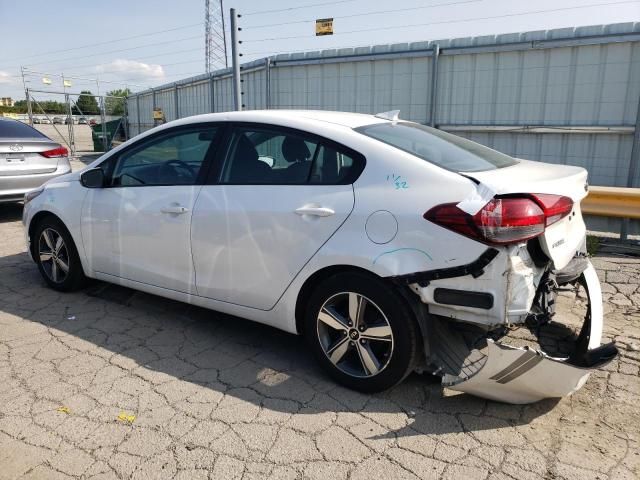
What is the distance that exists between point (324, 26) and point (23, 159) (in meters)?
5.03

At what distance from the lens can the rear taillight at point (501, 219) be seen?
2.44 m

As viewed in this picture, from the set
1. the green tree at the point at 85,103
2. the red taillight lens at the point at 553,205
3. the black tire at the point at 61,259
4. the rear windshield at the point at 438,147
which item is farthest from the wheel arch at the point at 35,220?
the green tree at the point at 85,103

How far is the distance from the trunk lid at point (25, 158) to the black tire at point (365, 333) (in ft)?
20.4

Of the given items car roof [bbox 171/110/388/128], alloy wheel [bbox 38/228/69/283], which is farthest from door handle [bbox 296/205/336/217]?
alloy wheel [bbox 38/228/69/283]

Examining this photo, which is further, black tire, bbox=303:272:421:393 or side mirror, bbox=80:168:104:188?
side mirror, bbox=80:168:104:188

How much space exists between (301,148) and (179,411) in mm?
1642

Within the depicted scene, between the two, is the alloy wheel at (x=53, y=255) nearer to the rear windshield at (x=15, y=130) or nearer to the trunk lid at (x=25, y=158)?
the trunk lid at (x=25, y=158)

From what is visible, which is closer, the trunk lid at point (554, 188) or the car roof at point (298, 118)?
the trunk lid at point (554, 188)

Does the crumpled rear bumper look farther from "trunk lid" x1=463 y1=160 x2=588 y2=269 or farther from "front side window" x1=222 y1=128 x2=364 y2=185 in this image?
"front side window" x1=222 y1=128 x2=364 y2=185

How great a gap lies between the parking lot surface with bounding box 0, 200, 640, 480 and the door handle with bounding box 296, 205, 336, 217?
1.01 metres

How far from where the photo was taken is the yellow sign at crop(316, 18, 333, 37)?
848 cm

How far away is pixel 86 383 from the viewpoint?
3076mm

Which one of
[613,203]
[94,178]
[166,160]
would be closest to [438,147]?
[166,160]

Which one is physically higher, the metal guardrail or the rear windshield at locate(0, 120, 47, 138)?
the rear windshield at locate(0, 120, 47, 138)
